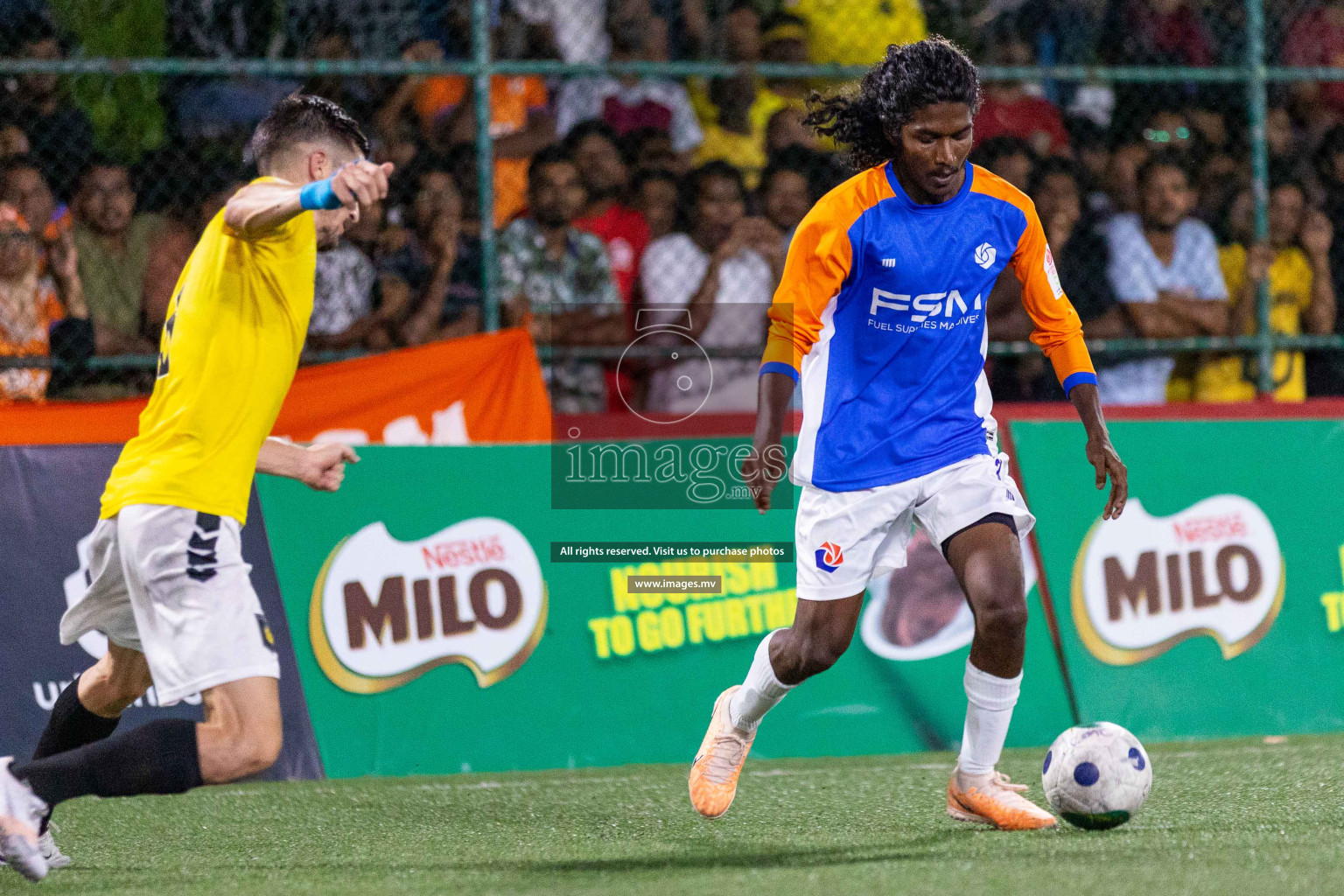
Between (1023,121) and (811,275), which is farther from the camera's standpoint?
(1023,121)

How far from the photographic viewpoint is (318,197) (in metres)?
3.75

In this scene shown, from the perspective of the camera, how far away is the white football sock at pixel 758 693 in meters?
5.02

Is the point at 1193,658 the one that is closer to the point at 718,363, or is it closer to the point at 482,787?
the point at 718,363

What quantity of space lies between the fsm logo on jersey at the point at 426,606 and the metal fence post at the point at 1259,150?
405 centimetres

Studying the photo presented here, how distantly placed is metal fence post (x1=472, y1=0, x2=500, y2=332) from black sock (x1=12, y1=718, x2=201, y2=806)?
12.1 feet

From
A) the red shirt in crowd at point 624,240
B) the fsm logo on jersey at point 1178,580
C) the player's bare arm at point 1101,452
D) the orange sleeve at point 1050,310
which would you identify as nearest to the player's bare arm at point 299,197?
the orange sleeve at point 1050,310

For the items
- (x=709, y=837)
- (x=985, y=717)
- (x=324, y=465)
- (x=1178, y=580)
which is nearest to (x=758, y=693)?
(x=709, y=837)

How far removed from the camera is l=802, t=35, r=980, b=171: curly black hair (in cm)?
466

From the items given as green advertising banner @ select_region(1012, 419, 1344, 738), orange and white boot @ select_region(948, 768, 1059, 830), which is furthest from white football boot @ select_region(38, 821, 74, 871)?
green advertising banner @ select_region(1012, 419, 1344, 738)

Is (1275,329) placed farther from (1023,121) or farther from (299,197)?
(299,197)

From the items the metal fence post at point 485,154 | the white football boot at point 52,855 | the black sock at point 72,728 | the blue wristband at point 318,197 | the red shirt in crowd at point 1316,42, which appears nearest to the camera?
the blue wristband at point 318,197

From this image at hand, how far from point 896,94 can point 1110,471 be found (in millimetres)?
1255

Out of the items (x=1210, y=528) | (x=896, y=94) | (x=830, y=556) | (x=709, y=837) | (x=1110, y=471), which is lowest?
(x=709, y=837)

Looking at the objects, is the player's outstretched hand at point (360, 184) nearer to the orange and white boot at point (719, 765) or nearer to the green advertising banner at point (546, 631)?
the orange and white boot at point (719, 765)
